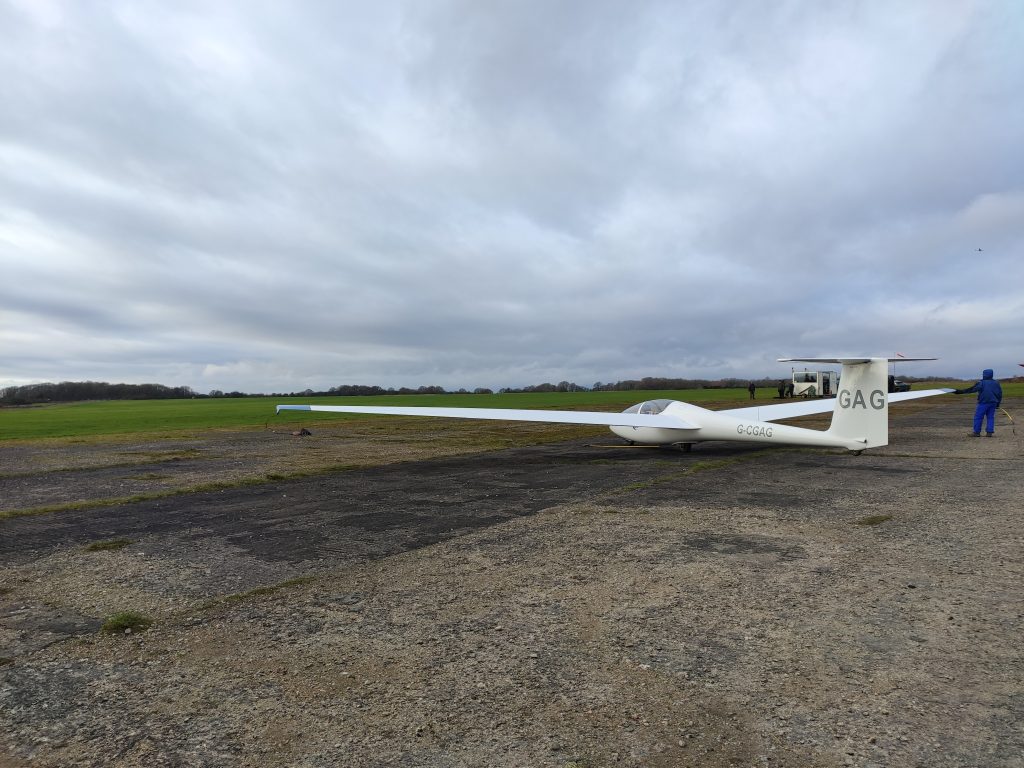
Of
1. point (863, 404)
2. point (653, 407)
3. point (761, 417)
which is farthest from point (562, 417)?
point (863, 404)

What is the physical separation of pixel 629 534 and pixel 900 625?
2986 mm

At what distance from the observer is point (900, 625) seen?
3.93m

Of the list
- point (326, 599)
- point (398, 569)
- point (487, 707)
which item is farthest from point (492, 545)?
point (487, 707)

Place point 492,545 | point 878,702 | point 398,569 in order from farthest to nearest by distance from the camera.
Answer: point 492,545, point 398,569, point 878,702

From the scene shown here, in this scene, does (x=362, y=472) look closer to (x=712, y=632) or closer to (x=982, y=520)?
(x=712, y=632)

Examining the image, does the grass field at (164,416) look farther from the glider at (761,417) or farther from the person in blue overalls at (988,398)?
the person in blue overalls at (988,398)

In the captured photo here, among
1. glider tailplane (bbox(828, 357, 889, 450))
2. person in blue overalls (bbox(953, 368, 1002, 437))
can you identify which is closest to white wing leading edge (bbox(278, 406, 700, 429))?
glider tailplane (bbox(828, 357, 889, 450))

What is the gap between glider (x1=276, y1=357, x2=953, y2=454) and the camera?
11.5m

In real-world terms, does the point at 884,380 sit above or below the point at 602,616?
above

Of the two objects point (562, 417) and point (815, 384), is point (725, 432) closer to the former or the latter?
point (562, 417)

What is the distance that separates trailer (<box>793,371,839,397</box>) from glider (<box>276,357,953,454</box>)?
35.3m

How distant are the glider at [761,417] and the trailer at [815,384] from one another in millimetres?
35284

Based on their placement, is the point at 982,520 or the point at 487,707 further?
the point at 982,520

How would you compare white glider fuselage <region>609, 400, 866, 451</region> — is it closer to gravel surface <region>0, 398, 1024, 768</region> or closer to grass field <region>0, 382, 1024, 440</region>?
gravel surface <region>0, 398, 1024, 768</region>
